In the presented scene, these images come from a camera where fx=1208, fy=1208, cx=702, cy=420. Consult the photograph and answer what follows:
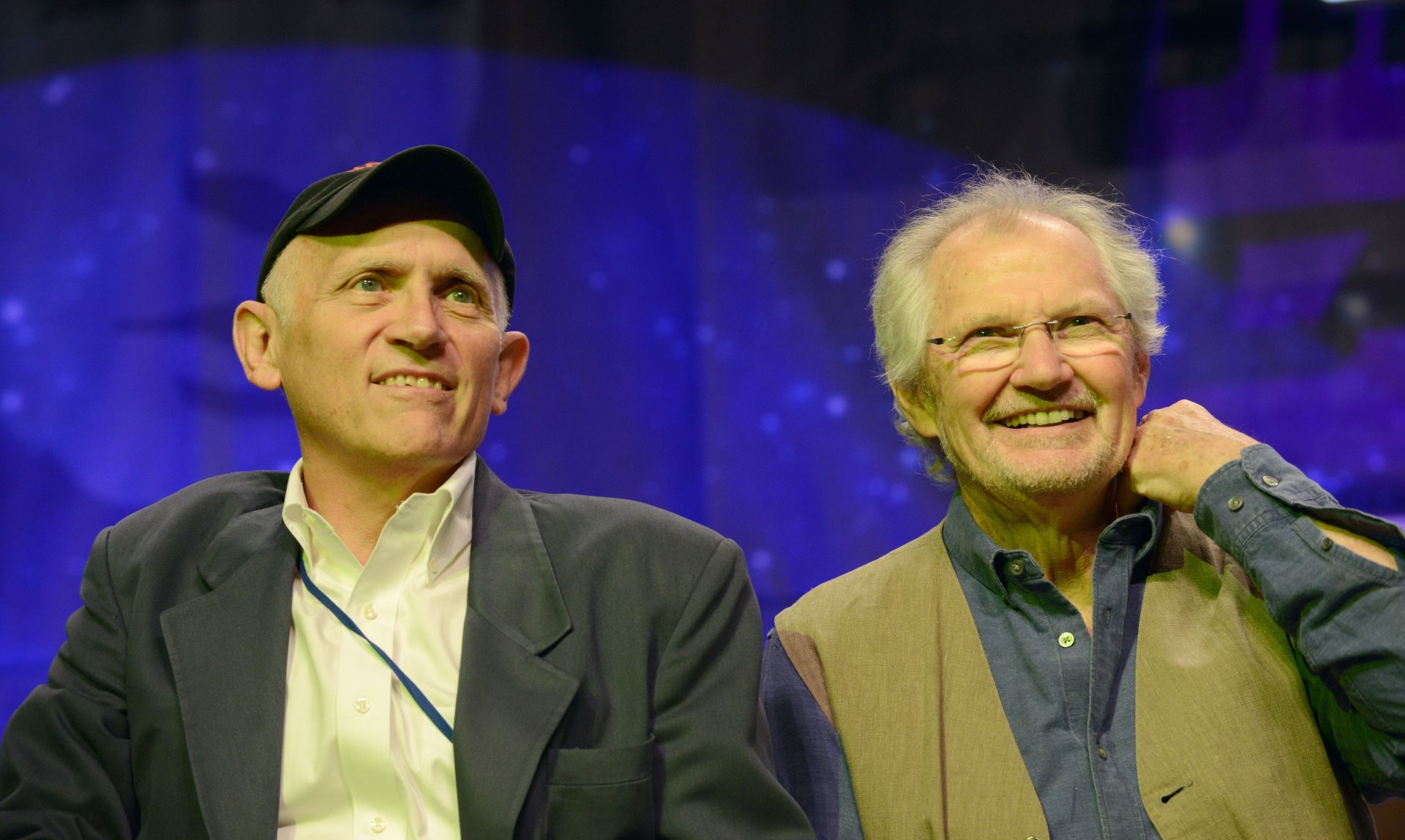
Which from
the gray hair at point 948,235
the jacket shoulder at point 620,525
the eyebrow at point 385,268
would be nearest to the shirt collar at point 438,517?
the jacket shoulder at point 620,525

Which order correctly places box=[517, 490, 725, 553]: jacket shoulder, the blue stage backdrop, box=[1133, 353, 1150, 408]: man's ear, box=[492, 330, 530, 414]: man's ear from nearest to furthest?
1. box=[517, 490, 725, 553]: jacket shoulder
2. box=[492, 330, 530, 414]: man's ear
3. box=[1133, 353, 1150, 408]: man's ear
4. the blue stage backdrop

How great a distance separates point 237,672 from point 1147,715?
4.04 ft

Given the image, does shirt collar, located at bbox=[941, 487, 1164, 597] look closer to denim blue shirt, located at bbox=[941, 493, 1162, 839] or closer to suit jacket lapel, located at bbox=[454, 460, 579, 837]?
denim blue shirt, located at bbox=[941, 493, 1162, 839]

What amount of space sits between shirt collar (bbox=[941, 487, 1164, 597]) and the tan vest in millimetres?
40

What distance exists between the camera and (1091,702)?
171 cm

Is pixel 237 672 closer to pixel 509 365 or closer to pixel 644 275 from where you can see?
pixel 509 365

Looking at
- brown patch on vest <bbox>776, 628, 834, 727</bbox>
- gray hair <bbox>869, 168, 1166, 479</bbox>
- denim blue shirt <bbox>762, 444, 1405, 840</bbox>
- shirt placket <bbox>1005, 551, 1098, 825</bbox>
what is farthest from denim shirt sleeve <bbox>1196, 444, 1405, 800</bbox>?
A: brown patch on vest <bbox>776, 628, 834, 727</bbox>

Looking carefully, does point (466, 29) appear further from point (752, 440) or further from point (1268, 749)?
point (1268, 749)

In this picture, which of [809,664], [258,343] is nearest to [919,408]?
[809,664]

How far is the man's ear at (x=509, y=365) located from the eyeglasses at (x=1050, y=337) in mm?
669

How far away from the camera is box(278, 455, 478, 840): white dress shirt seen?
1.51 metres

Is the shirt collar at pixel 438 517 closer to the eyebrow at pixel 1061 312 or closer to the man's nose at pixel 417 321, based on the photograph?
the man's nose at pixel 417 321

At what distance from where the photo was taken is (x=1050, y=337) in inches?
72.0

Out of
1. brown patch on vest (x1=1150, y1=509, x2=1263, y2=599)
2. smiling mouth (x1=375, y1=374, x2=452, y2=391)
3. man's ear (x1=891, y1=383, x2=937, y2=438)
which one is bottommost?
brown patch on vest (x1=1150, y1=509, x2=1263, y2=599)
